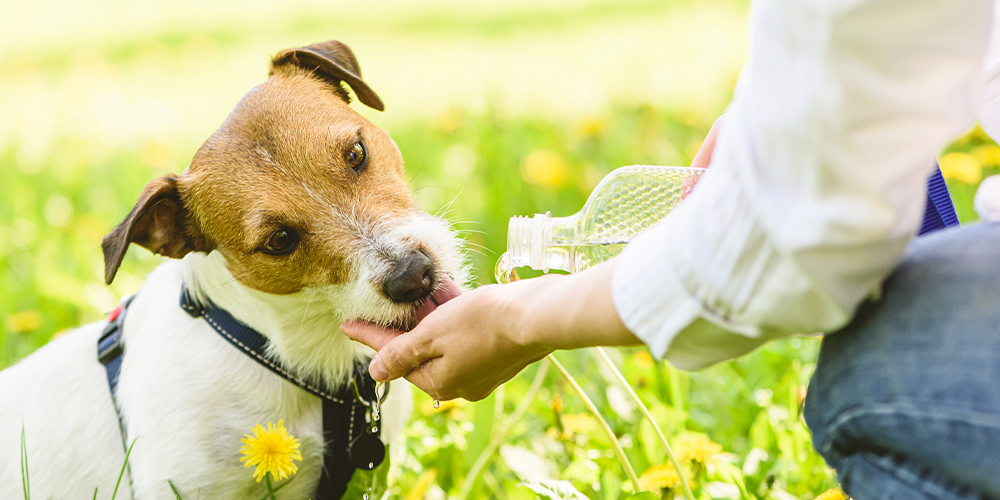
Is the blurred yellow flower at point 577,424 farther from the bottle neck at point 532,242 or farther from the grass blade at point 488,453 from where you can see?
the bottle neck at point 532,242

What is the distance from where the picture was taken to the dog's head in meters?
1.84

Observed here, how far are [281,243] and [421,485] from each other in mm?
814

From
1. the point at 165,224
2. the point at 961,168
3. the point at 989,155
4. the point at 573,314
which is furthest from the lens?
→ the point at 989,155

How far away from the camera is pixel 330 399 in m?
2.07

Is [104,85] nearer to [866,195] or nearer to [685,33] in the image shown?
[685,33]

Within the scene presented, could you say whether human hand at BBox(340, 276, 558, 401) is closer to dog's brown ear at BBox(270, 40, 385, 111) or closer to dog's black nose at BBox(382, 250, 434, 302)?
dog's black nose at BBox(382, 250, 434, 302)

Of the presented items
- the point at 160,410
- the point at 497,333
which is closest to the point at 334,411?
the point at 160,410

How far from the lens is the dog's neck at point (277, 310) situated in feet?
6.53

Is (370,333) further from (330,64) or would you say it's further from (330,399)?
(330,64)

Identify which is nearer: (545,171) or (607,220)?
(607,220)

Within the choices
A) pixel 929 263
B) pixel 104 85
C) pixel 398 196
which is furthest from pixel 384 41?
pixel 929 263

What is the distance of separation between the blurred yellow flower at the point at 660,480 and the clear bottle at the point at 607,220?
0.56 meters

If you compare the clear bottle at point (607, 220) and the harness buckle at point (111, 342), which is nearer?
the clear bottle at point (607, 220)

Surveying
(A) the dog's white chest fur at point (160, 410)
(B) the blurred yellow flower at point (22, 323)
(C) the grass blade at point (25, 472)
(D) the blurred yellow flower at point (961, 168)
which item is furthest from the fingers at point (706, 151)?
(B) the blurred yellow flower at point (22, 323)
